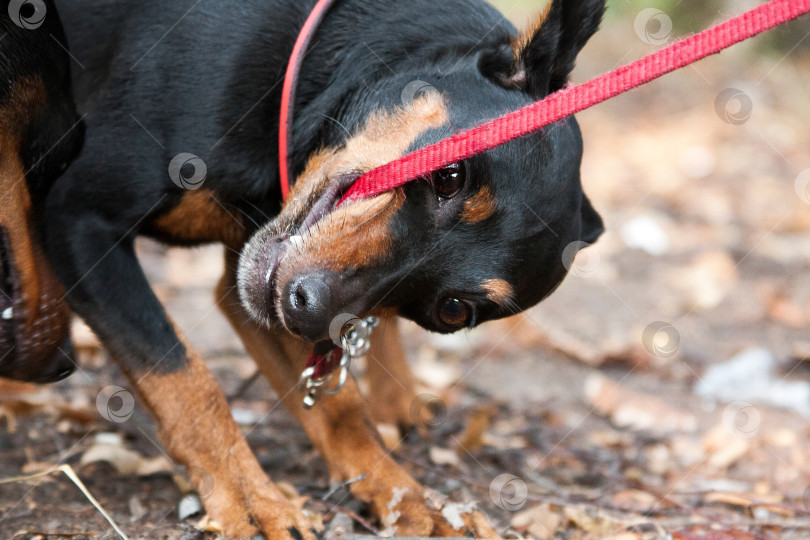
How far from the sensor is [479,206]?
253cm

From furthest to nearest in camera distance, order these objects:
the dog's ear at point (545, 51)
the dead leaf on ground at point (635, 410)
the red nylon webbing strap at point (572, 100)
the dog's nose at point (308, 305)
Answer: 1. the dead leaf on ground at point (635, 410)
2. the dog's ear at point (545, 51)
3. the dog's nose at point (308, 305)
4. the red nylon webbing strap at point (572, 100)

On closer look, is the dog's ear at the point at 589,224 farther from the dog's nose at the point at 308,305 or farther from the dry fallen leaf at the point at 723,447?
the dry fallen leaf at the point at 723,447

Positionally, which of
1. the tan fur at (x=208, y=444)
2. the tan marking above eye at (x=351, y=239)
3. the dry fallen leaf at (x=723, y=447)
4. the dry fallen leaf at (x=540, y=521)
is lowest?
the dry fallen leaf at (x=723, y=447)

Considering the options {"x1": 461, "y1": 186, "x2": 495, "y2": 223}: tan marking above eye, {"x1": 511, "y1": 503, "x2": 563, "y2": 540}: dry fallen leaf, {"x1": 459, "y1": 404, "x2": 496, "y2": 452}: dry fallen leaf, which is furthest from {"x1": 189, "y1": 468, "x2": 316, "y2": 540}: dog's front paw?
{"x1": 459, "y1": 404, "x2": 496, "y2": 452}: dry fallen leaf

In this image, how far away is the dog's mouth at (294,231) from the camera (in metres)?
2.60

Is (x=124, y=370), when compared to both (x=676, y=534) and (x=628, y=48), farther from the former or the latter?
(x=628, y=48)

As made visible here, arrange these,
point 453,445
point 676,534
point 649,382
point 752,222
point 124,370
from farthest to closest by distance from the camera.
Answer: point 752,222
point 649,382
point 453,445
point 676,534
point 124,370

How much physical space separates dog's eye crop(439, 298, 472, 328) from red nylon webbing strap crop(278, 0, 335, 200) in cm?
66

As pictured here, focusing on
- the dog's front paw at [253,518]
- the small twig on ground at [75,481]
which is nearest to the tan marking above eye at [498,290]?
the dog's front paw at [253,518]

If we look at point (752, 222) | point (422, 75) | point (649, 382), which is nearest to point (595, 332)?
point (649, 382)

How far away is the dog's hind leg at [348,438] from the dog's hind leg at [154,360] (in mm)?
313

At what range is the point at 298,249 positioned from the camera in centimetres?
253

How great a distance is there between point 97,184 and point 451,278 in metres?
1.20

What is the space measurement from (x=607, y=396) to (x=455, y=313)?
2.11m
